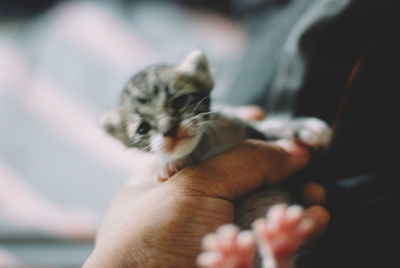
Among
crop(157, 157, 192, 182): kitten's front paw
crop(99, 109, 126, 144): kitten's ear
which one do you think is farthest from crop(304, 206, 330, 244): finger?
crop(99, 109, 126, 144): kitten's ear

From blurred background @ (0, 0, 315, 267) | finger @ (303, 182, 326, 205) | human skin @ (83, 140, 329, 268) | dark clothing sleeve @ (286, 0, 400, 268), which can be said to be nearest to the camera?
human skin @ (83, 140, 329, 268)

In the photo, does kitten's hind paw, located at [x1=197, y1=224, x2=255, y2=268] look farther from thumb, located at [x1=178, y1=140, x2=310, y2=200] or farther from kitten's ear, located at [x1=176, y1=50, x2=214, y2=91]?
kitten's ear, located at [x1=176, y1=50, x2=214, y2=91]

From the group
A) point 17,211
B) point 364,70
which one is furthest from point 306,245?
point 17,211

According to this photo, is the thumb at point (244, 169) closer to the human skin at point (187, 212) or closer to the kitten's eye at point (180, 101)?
the human skin at point (187, 212)

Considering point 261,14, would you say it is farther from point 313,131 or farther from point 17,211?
point 17,211

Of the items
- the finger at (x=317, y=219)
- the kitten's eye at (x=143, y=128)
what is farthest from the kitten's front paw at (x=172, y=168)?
the finger at (x=317, y=219)

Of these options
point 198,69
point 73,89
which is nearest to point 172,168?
point 198,69
